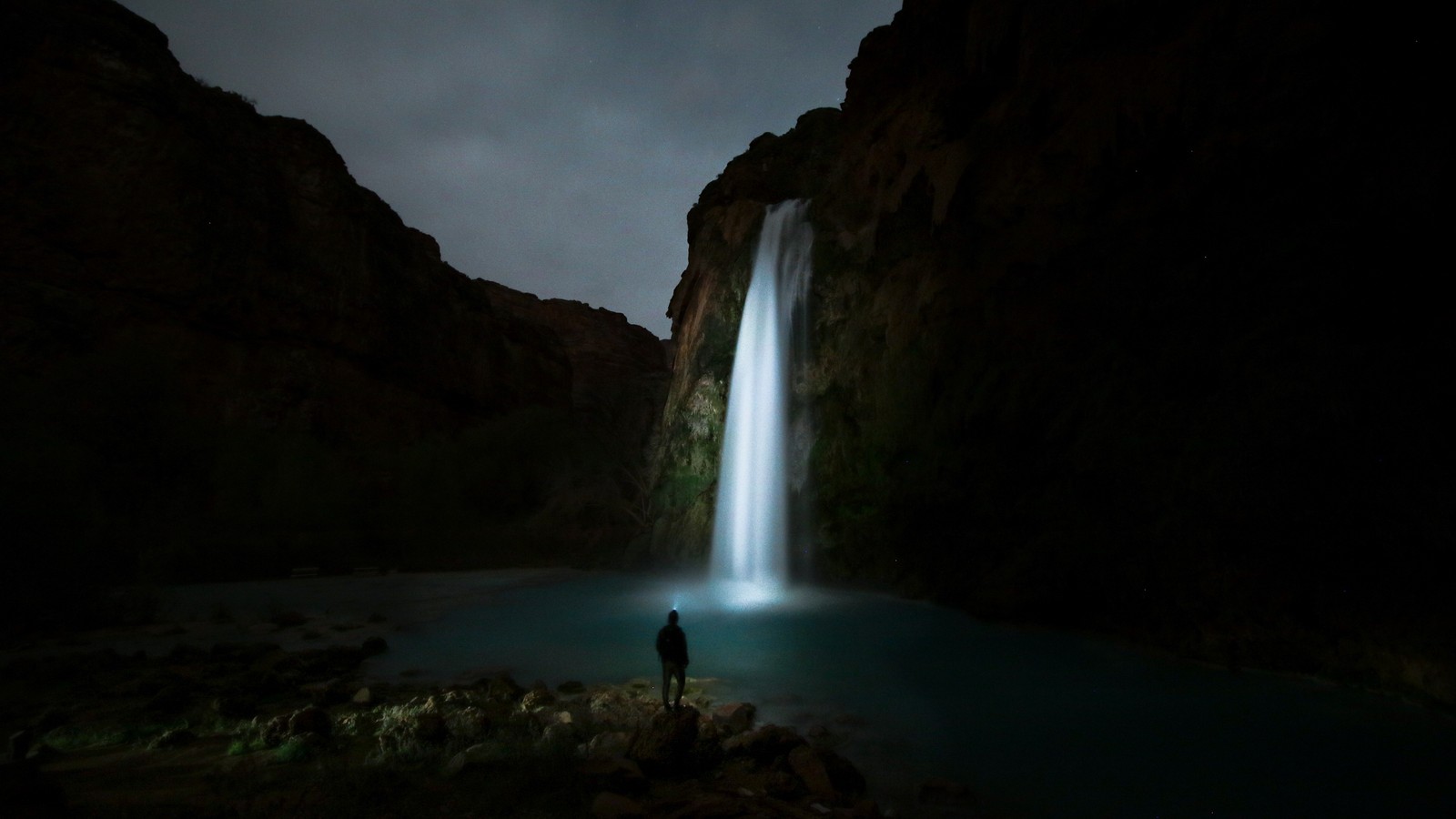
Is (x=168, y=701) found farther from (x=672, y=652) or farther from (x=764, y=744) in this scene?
(x=764, y=744)

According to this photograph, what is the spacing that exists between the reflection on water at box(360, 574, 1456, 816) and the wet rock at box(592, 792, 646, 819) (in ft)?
7.00

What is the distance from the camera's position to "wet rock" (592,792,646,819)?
4105 millimetres

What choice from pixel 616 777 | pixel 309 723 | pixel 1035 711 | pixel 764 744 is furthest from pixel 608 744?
pixel 1035 711

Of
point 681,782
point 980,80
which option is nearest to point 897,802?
point 681,782

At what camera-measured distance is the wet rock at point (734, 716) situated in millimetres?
6338

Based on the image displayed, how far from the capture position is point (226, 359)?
33031mm

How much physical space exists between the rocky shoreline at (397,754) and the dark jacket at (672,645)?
627mm

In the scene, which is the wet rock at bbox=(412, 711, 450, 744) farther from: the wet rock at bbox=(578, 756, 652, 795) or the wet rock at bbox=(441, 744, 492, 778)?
the wet rock at bbox=(578, 756, 652, 795)

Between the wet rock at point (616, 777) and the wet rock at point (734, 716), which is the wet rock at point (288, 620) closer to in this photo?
the wet rock at point (734, 716)

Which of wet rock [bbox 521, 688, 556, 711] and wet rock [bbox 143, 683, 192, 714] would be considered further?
wet rock [bbox 521, 688, 556, 711]

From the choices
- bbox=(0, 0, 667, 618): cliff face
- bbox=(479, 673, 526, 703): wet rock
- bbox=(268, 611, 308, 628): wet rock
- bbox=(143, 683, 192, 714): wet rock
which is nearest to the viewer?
bbox=(143, 683, 192, 714): wet rock

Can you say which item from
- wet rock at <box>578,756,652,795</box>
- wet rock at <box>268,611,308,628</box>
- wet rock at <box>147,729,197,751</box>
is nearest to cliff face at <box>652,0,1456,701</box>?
wet rock at <box>578,756,652,795</box>

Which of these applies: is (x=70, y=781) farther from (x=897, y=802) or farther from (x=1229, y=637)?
(x=1229, y=637)

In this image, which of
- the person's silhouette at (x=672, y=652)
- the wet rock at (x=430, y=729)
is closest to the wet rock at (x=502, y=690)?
the wet rock at (x=430, y=729)
